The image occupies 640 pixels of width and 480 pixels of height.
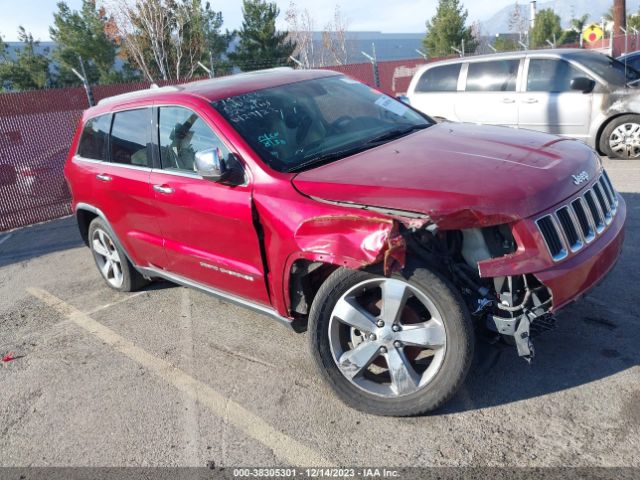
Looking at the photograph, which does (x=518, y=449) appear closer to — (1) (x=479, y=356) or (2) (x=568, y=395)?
(2) (x=568, y=395)

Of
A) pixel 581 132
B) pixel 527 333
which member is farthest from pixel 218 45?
pixel 527 333

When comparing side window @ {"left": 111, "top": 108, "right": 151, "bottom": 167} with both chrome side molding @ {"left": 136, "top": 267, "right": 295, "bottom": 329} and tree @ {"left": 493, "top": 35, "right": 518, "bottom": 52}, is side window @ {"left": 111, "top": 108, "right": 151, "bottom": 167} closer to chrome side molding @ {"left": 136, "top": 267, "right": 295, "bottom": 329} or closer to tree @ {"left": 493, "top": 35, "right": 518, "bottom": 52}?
chrome side molding @ {"left": 136, "top": 267, "right": 295, "bottom": 329}

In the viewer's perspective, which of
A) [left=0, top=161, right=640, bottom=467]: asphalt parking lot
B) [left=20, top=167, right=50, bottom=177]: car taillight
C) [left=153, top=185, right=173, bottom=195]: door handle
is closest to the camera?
[left=0, top=161, right=640, bottom=467]: asphalt parking lot

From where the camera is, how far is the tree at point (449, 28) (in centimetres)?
3409

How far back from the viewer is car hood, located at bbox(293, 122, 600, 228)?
275 cm

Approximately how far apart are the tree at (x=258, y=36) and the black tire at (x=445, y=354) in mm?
30858

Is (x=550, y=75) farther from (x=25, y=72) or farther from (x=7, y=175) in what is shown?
(x=25, y=72)

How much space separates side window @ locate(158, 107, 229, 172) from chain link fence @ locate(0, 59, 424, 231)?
6.14m

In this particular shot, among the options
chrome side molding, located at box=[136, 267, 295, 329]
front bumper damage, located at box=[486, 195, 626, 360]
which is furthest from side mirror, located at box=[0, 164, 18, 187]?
front bumper damage, located at box=[486, 195, 626, 360]

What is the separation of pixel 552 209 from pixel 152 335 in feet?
10.4

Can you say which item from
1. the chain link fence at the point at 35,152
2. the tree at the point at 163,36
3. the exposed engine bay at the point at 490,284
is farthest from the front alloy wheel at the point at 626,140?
the tree at the point at 163,36

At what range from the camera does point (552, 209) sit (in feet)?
9.39

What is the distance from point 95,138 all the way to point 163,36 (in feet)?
69.3

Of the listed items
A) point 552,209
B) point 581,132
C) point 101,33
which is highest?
point 101,33
